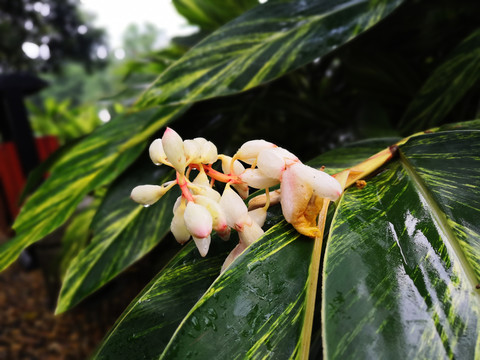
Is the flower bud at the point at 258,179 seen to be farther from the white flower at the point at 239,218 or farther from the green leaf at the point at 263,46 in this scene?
the green leaf at the point at 263,46

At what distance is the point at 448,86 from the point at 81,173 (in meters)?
0.59

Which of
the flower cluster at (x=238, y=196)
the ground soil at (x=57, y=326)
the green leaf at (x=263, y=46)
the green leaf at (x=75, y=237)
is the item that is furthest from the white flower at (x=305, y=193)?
the ground soil at (x=57, y=326)

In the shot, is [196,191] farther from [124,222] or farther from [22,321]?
[22,321]

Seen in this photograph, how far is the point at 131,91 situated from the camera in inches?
37.6

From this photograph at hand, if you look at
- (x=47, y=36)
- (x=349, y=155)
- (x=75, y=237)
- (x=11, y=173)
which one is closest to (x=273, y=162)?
(x=349, y=155)

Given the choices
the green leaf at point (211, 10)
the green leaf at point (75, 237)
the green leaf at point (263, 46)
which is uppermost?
the green leaf at point (211, 10)

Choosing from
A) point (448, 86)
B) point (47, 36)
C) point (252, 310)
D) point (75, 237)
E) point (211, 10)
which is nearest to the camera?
point (252, 310)

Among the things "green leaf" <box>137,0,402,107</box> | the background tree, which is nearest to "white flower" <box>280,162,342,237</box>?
"green leaf" <box>137,0,402,107</box>

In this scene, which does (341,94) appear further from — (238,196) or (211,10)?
(238,196)

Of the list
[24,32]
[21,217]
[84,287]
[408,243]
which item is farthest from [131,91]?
[24,32]

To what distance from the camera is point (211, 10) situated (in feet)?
3.53

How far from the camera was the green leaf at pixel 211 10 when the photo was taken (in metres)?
1.03

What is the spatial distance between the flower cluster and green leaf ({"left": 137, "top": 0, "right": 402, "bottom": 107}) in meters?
0.18

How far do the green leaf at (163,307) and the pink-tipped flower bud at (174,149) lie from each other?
9 cm
